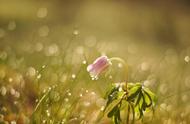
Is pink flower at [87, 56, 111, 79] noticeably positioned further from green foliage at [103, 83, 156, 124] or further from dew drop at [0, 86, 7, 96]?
dew drop at [0, 86, 7, 96]

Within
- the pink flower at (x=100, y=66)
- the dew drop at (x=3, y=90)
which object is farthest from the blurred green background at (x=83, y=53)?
the pink flower at (x=100, y=66)

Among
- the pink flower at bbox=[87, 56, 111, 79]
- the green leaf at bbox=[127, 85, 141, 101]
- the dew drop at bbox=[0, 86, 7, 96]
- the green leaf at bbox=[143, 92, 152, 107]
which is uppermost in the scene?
the pink flower at bbox=[87, 56, 111, 79]

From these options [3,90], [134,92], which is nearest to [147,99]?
[134,92]

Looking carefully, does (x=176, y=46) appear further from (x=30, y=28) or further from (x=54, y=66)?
(x=54, y=66)

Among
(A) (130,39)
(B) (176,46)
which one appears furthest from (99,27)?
(B) (176,46)

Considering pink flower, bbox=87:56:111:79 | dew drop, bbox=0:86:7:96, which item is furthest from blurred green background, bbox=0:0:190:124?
pink flower, bbox=87:56:111:79

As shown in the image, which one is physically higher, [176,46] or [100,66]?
[100,66]

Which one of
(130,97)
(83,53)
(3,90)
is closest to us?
(130,97)

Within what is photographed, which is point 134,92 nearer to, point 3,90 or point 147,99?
point 147,99
